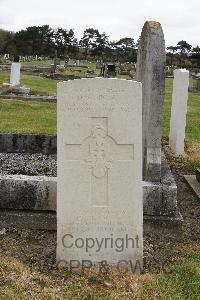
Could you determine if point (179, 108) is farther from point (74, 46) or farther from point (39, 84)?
point (74, 46)

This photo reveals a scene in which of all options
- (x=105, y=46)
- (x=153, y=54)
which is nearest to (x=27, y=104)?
(x=153, y=54)

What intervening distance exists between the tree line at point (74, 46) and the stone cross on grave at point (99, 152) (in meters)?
67.7

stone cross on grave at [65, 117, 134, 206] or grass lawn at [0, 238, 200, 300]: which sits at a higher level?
stone cross on grave at [65, 117, 134, 206]

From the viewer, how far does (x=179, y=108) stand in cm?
1012

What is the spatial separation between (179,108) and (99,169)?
241 inches

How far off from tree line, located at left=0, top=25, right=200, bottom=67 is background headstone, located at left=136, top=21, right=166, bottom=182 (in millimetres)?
65775

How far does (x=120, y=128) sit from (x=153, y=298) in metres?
1.45

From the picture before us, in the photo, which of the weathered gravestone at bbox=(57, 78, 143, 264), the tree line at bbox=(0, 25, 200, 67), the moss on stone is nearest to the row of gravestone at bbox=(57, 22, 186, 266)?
the weathered gravestone at bbox=(57, 78, 143, 264)

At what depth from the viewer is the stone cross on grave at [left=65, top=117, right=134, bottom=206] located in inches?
169

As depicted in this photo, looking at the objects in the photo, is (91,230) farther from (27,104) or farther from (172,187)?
(27,104)

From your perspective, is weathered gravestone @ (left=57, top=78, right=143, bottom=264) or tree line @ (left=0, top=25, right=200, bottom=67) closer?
weathered gravestone @ (left=57, top=78, right=143, bottom=264)

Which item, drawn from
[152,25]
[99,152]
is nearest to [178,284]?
[99,152]

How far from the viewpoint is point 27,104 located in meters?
17.8

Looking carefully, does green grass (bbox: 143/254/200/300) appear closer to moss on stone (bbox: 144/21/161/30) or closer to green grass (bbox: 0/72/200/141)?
moss on stone (bbox: 144/21/161/30)
